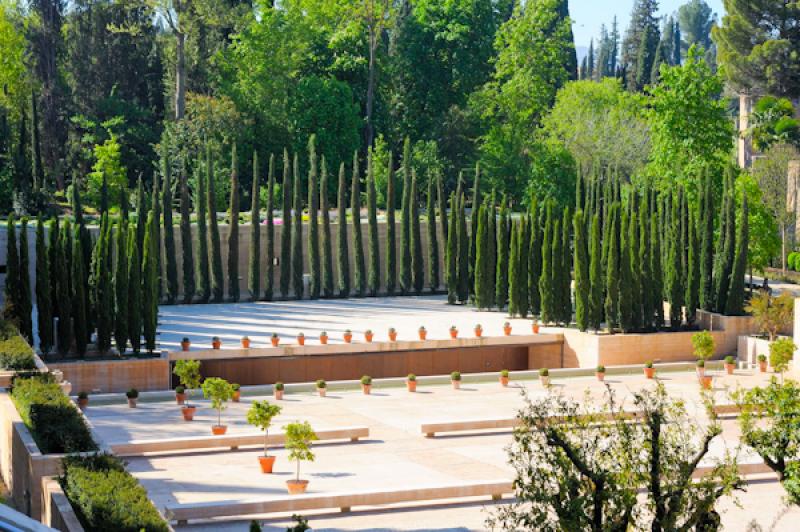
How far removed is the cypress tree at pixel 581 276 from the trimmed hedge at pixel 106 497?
23.6 m

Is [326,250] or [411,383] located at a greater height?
[326,250]

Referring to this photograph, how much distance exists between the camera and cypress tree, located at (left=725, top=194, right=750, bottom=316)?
42.4 metres

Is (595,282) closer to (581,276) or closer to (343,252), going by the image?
(581,276)

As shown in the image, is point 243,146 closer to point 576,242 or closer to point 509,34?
point 509,34

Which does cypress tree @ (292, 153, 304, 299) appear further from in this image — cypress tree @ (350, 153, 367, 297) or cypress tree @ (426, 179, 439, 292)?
cypress tree @ (426, 179, 439, 292)

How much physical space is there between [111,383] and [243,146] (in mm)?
27405

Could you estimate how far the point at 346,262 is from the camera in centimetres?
5031

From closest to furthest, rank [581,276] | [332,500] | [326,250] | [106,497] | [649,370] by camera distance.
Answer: [106,497], [332,500], [649,370], [581,276], [326,250]

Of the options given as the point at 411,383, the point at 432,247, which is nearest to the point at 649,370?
the point at 411,383

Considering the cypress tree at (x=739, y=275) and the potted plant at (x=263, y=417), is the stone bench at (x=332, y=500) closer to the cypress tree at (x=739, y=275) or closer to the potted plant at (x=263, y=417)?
the potted plant at (x=263, y=417)

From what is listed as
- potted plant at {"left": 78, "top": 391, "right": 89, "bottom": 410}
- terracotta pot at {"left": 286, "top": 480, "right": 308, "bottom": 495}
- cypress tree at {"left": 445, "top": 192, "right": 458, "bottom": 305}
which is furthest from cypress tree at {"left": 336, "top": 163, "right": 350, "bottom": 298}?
terracotta pot at {"left": 286, "top": 480, "right": 308, "bottom": 495}

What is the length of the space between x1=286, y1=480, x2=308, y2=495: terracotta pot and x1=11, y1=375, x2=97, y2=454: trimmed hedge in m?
3.82

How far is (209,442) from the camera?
28.4 metres

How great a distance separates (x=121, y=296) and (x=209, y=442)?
9794 mm
